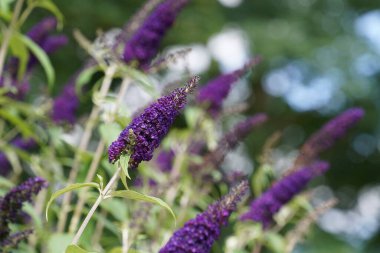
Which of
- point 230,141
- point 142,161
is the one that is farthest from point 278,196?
point 142,161

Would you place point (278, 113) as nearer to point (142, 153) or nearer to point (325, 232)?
point (325, 232)

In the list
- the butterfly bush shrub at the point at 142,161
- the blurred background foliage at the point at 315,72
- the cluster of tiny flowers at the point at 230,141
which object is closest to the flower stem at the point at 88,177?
the butterfly bush shrub at the point at 142,161

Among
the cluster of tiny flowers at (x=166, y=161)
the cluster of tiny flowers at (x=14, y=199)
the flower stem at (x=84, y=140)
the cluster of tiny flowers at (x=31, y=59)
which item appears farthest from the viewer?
the cluster of tiny flowers at (x=166, y=161)

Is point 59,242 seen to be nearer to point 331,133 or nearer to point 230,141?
point 230,141

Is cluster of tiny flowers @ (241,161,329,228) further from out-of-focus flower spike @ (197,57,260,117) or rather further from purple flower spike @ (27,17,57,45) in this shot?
purple flower spike @ (27,17,57,45)

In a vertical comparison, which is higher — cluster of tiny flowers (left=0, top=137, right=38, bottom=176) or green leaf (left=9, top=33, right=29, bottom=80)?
green leaf (left=9, top=33, right=29, bottom=80)

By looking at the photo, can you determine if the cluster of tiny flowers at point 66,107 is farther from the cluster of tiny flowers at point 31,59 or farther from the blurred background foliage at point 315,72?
the blurred background foliage at point 315,72

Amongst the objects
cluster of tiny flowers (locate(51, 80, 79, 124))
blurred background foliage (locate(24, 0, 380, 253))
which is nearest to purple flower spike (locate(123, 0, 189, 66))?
cluster of tiny flowers (locate(51, 80, 79, 124))
